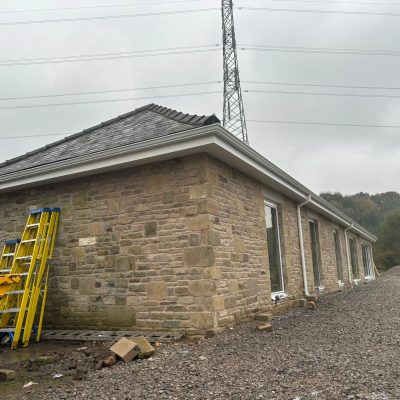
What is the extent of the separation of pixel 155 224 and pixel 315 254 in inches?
337

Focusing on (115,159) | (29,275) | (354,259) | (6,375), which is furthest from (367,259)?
(6,375)

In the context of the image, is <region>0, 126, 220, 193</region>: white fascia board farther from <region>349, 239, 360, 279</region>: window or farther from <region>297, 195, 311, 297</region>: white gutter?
<region>349, 239, 360, 279</region>: window

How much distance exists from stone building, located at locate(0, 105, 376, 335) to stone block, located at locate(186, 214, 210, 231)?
0.06ft

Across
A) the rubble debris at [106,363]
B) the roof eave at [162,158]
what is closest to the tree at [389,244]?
the roof eave at [162,158]

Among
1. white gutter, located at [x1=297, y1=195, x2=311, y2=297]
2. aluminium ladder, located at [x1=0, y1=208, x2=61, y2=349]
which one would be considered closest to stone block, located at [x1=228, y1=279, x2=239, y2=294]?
aluminium ladder, located at [x1=0, y1=208, x2=61, y2=349]

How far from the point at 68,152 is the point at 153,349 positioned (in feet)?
16.3

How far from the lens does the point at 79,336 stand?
23.2ft

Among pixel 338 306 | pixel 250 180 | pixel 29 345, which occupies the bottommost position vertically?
pixel 29 345

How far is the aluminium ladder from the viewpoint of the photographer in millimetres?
7125

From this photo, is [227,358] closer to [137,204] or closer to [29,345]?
[137,204]

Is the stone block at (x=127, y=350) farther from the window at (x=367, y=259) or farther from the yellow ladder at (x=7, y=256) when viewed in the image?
the window at (x=367, y=259)

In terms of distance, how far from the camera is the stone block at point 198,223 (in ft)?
22.0

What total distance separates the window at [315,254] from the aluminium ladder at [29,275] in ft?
29.4

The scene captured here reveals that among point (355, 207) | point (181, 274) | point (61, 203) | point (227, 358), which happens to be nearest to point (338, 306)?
point (181, 274)
